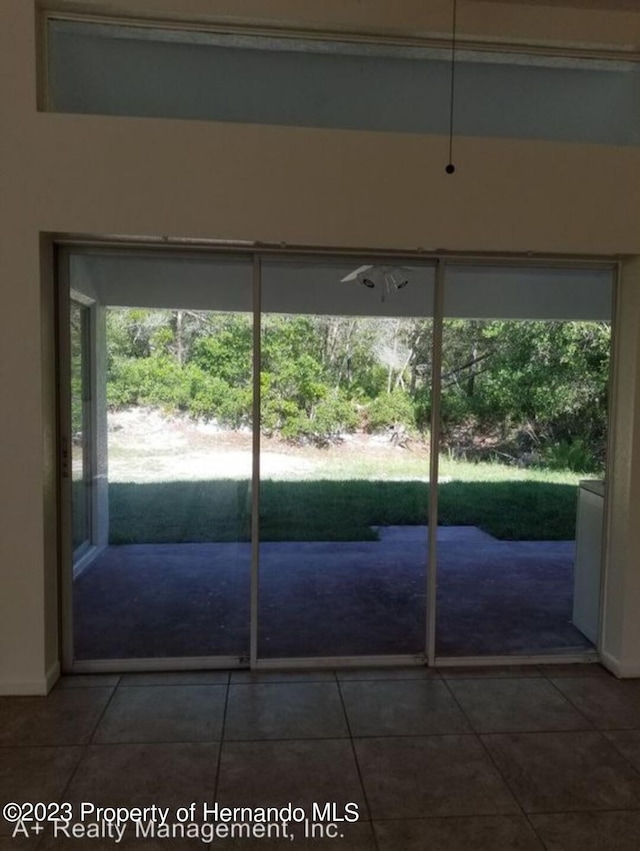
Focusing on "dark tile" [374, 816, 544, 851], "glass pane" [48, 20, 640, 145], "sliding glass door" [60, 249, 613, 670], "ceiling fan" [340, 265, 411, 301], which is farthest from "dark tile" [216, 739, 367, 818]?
"glass pane" [48, 20, 640, 145]

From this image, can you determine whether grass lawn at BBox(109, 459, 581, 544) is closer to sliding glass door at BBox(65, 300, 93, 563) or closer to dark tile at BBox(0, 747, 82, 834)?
sliding glass door at BBox(65, 300, 93, 563)

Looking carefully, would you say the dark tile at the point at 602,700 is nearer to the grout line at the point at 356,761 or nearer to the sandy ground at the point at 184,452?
the grout line at the point at 356,761

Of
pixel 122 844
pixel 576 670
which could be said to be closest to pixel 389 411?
pixel 576 670

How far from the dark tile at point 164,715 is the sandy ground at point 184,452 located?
1157mm

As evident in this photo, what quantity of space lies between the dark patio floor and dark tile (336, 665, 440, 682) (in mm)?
107

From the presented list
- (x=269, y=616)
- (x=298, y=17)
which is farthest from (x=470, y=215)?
(x=269, y=616)

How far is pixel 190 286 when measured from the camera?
3.51m

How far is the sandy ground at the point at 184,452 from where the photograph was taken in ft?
11.7

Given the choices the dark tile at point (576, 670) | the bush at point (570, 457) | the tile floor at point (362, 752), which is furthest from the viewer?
the bush at point (570, 457)

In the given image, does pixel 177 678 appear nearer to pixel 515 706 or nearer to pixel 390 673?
pixel 390 673

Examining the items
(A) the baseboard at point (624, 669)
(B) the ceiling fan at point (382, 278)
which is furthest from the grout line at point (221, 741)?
(B) the ceiling fan at point (382, 278)

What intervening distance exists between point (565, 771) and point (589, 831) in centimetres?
37

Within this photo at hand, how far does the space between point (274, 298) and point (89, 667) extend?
7.76 ft

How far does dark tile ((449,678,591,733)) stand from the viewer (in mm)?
3031
